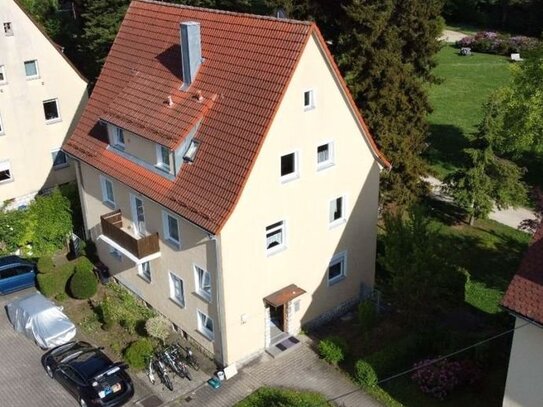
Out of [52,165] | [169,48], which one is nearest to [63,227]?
[52,165]

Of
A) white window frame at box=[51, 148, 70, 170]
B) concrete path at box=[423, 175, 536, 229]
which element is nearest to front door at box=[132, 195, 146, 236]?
white window frame at box=[51, 148, 70, 170]

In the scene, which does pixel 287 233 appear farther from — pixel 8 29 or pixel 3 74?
pixel 8 29

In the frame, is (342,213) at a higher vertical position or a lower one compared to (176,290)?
higher

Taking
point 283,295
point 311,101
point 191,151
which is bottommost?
point 283,295

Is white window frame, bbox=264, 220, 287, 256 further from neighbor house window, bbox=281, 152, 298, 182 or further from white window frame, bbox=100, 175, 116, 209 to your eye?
white window frame, bbox=100, 175, 116, 209

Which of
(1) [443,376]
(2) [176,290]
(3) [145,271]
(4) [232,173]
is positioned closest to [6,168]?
(3) [145,271]

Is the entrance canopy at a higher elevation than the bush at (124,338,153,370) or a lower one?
higher

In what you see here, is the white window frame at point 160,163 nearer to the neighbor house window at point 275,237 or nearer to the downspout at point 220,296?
the downspout at point 220,296
